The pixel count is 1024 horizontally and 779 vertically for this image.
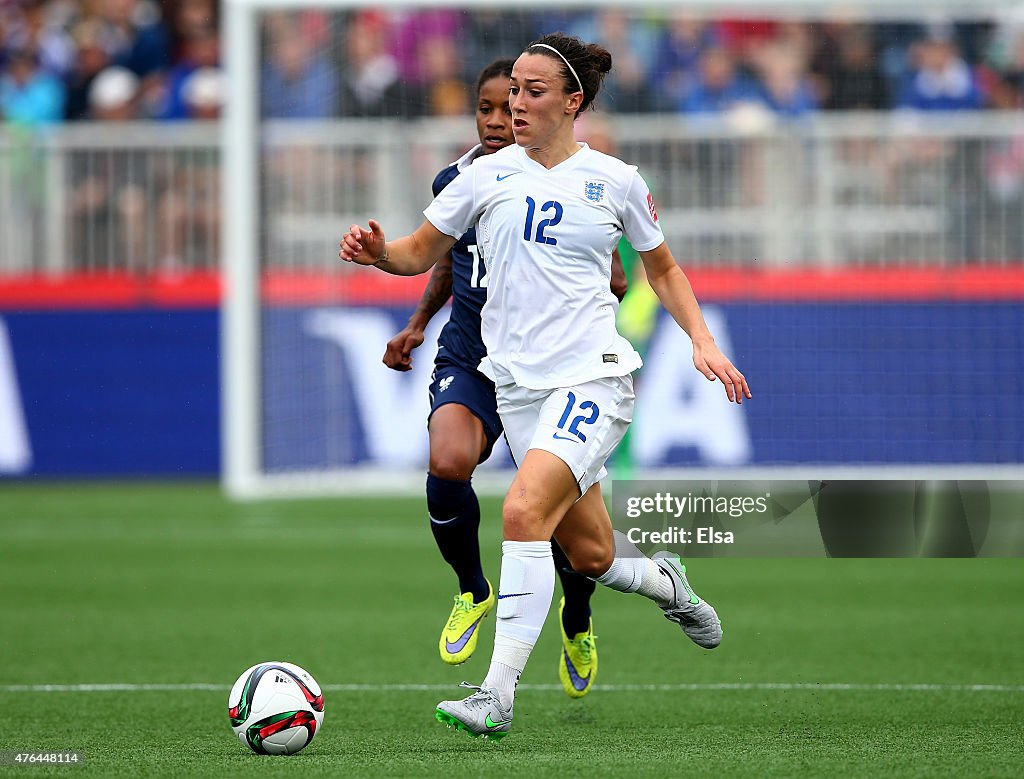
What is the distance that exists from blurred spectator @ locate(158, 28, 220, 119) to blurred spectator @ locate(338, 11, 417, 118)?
355 centimetres

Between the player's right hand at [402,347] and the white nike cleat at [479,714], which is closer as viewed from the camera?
the white nike cleat at [479,714]

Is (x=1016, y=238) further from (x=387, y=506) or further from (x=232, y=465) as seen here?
(x=232, y=465)

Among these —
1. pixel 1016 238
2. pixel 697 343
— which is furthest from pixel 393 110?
pixel 697 343

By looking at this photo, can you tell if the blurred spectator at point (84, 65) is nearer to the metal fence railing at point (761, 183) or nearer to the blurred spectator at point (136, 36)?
the blurred spectator at point (136, 36)

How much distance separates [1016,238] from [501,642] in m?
10.4

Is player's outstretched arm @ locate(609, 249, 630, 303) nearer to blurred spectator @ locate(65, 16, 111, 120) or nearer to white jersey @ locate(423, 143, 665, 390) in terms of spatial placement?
white jersey @ locate(423, 143, 665, 390)

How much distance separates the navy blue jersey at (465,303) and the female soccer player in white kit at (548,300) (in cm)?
95

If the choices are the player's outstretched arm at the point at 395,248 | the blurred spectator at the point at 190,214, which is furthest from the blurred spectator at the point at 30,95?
the player's outstretched arm at the point at 395,248

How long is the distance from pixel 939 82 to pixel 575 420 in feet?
33.5

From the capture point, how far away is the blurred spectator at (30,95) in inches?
729

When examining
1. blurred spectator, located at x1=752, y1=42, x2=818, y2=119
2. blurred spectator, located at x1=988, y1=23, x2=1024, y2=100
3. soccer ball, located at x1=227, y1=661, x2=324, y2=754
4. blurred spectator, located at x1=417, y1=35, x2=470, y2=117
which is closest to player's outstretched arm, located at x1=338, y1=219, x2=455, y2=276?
soccer ball, located at x1=227, y1=661, x2=324, y2=754

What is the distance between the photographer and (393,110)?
15.1 m

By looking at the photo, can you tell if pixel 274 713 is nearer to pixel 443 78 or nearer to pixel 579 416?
pixel 579 416

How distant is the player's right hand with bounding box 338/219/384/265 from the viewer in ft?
19.0
